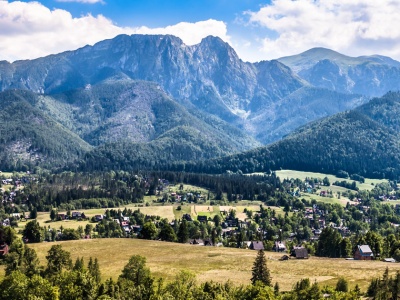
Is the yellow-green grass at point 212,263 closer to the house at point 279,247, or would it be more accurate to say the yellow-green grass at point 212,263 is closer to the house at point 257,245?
the house at point 257,245

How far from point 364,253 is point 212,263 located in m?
55.1

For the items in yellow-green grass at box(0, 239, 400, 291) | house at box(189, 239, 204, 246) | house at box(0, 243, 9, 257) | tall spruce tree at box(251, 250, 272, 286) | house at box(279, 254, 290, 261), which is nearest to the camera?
tall spruce tree at box(251, 250, 272, 286)

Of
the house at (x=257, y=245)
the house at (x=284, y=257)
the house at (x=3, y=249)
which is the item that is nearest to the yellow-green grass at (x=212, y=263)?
the house at (x=284, y=257)

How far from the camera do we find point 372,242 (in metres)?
155

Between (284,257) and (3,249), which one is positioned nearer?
(3,249)

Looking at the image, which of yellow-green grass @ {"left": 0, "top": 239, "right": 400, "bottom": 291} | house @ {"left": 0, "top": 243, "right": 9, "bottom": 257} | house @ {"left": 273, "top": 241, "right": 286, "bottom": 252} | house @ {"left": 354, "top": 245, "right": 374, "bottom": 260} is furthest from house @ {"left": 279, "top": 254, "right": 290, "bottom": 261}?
house @ {"left": 0, "top": 243, "right": 9, "bottom": 257}

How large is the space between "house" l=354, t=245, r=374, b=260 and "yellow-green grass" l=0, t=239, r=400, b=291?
16.2 metres

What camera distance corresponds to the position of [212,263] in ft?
431

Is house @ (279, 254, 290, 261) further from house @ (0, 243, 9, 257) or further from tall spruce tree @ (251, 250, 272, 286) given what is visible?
house @ (0, 243, 9, 257)

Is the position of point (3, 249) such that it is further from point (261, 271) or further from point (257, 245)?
point (257, 245)

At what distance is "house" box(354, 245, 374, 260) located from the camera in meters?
147

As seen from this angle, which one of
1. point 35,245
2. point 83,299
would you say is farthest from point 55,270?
point 35,245

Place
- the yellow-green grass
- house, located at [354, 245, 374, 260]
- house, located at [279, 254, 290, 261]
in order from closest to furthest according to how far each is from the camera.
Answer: the yellow-green grass → house, located at [279, 254, 290, 261] → house, located at [354, 245, 374, 260]

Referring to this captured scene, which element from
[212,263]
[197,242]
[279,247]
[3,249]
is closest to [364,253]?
[279,247]
